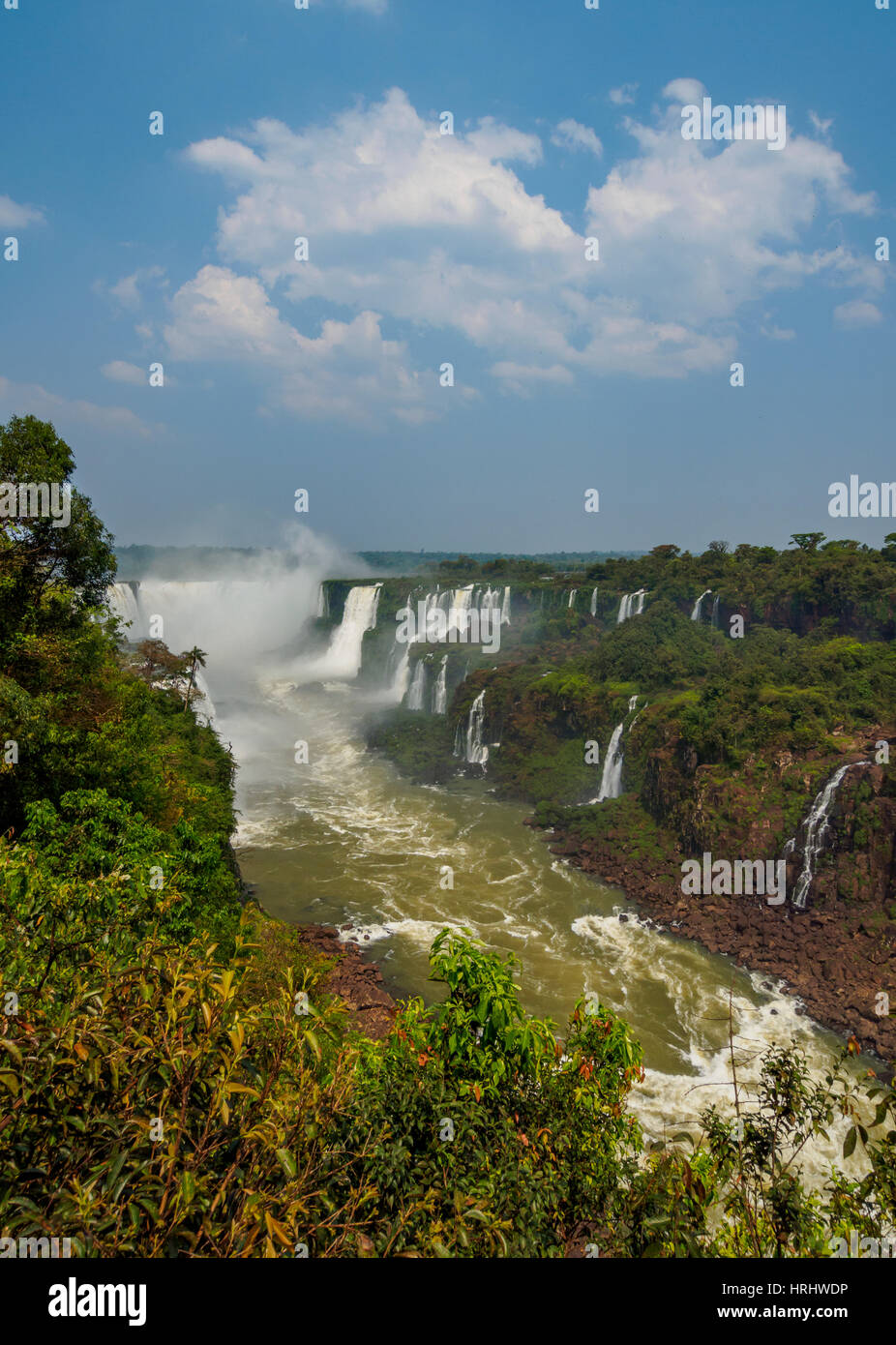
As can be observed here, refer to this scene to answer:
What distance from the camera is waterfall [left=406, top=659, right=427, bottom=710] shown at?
4953 centimetres

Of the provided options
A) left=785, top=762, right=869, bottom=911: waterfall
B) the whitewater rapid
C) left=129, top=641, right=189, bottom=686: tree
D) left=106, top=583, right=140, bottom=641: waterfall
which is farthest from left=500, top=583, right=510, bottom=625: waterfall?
left=785, top=762, right=869, bottom=911: waterfall

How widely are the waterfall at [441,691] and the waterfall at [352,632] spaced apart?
67.1ft

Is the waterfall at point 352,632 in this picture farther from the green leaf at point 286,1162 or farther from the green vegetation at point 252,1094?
the green leaf at point 286,1162

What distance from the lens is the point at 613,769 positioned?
3281cm

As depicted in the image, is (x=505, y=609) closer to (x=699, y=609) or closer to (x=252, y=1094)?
(x=699, y=609)

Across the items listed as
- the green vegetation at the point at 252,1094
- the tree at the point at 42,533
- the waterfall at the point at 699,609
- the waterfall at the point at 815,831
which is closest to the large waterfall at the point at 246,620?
the waterfall at the point at 699,609

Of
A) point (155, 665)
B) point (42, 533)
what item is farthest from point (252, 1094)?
point (155, 665)

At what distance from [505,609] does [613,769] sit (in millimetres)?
28776

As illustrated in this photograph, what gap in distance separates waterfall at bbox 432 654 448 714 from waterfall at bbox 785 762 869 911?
28.3 m

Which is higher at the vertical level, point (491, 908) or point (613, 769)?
point (613, 769)

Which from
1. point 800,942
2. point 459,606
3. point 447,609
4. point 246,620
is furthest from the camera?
point 246,620

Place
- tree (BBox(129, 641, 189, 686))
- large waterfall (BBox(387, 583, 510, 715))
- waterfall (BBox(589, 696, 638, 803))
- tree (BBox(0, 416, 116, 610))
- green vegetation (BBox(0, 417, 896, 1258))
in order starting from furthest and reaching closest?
large waterfall (BBox(387, 583, 510, 715)), waterfall (BBox(589, 696, 638, 803)), tree (BBox(129, 641, 189, 686)), tree (BBox(0, 416, 116, 610)), green vegetation (BBox(0, 417, 896, 1258))

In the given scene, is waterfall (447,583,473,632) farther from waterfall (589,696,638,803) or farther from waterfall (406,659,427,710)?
waterfall (589,696,638,803)

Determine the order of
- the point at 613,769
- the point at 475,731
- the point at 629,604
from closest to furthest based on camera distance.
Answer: the point at 613,769, the point at 475,731, the point at 629,604
